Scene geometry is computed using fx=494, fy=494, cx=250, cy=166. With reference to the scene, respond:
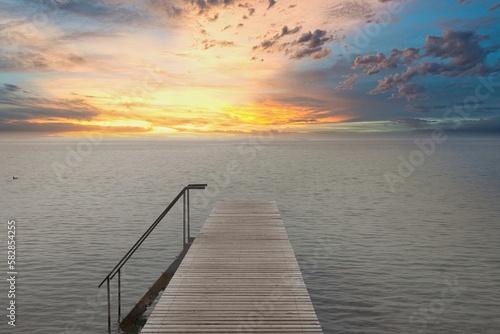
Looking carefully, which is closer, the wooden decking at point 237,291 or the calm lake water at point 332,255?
the wooden decking at point 237,291

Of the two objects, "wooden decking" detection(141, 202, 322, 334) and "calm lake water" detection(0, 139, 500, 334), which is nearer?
"wooden decking" detection(141, 202, 322, 334)

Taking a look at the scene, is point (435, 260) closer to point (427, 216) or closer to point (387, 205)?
point (427, 216)

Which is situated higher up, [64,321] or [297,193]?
[297,193]

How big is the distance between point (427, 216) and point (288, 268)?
28971 mm

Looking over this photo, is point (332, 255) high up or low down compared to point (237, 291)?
down

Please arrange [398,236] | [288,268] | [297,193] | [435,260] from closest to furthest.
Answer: [288,268] < [435,260] < [398,236] < [297,193]

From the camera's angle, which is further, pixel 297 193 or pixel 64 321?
pixel 297 193

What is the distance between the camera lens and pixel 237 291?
37.9 ft

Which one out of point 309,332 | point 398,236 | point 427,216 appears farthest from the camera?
point 427,216

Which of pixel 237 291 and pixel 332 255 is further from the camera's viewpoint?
pixel 332 255

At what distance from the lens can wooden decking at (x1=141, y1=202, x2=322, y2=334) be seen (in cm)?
942

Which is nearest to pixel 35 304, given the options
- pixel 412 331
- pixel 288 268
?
pixel 288 268

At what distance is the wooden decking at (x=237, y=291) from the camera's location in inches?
371

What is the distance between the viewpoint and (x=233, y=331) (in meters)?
9.14
